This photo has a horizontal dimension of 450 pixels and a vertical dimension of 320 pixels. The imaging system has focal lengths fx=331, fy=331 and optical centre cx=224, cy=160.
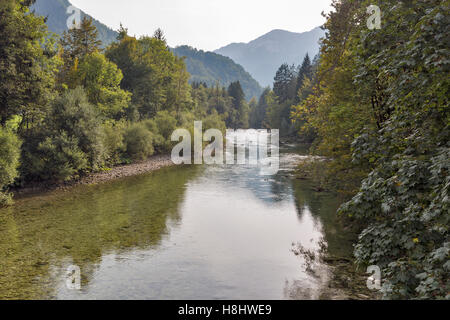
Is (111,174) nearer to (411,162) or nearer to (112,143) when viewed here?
(112,143)

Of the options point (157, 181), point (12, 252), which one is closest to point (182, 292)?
point (12, 252)

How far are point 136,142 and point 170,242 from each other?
27.2m

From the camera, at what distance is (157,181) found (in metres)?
30.8

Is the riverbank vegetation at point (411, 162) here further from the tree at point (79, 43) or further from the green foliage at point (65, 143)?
the tree at point (79, 43)

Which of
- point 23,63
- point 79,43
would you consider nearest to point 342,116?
point 23,63

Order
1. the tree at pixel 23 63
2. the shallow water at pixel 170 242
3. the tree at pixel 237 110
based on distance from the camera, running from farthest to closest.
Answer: the tree at pixel 237 110, the tree at pixel 23 63, the shallow water at pixel 170 242

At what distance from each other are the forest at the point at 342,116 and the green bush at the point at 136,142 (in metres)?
0.14

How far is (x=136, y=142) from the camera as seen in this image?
4091 centimetres

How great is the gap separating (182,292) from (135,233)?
21.5 ft

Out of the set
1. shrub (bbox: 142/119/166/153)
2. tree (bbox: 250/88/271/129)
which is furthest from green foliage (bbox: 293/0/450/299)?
tree (bbox: 250/88/271/129)

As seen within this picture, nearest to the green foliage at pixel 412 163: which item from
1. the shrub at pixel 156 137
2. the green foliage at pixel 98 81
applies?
the green foliage at pixel 98 81

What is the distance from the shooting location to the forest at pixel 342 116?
6031mm

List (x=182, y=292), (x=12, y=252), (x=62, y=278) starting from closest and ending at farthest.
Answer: (x=182, y=292) → (x=62, y=278) → (x=12, y=252)
